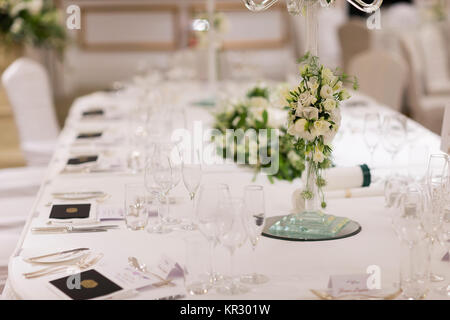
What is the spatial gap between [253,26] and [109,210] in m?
8.31

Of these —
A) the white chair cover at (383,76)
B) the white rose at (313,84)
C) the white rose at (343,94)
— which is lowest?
the white rose at (343,94)

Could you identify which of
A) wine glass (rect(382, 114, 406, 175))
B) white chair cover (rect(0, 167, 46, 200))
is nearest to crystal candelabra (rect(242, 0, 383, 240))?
wine glass (rect(382, 114, 406, 175))

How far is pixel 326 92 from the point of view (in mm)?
1851

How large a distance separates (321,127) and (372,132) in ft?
2.99

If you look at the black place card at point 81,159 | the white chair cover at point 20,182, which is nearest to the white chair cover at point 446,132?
the black place card at point 81,159

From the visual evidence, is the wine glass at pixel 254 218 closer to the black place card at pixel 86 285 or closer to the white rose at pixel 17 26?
the black place card at pixel 86 285

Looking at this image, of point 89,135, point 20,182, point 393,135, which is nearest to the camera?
point 393,135

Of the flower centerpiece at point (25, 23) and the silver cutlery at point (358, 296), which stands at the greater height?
the flower centerpiece at point (25, 23)

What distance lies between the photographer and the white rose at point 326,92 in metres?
1.85

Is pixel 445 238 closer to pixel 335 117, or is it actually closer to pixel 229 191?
pixel 335 117

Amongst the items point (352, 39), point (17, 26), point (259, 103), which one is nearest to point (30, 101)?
point (17, 26)

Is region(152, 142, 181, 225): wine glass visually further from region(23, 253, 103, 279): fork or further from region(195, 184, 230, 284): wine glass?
region(195, 184, 230, 284): wine glass

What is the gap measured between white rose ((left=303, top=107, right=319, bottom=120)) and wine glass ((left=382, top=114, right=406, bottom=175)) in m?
0.89

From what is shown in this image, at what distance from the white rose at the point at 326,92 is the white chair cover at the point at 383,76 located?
2.93m
